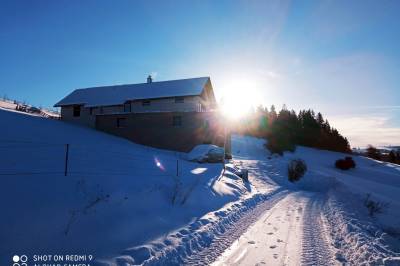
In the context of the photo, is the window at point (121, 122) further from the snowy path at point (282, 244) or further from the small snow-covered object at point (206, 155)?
the snowy path at point (282, 244)

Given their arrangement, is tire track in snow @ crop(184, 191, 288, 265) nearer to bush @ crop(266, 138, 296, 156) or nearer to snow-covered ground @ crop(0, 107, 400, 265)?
snow-covered ground @ crop(0, 107, 400, 265)

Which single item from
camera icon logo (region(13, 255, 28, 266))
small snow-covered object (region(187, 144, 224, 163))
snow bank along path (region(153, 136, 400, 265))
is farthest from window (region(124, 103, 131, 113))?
camera icon logo (region(13, 255, 28, 266))

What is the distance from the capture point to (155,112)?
26938 millimetres

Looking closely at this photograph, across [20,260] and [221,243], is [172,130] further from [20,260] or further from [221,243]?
[20,260]

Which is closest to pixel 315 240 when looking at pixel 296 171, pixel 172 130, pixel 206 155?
pixel 206 155

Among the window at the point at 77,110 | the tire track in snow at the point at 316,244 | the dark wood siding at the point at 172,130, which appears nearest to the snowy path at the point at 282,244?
the tire track in snow at the point at 316,244

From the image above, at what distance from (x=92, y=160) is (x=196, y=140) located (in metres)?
14.0

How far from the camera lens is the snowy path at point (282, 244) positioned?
5.02m

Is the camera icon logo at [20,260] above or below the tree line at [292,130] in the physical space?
below

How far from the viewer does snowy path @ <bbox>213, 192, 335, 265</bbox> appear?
502cm

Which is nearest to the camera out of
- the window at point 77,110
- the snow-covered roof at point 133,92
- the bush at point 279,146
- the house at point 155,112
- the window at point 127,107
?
the house at point 155,112

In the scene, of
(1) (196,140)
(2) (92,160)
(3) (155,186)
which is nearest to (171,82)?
(1) (196,140)

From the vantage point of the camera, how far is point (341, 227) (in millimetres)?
7555

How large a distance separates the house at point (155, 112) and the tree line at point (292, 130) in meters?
27.5
